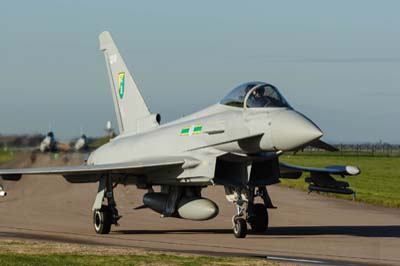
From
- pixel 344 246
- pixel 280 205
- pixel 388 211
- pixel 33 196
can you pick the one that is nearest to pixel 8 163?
pixel 33 196

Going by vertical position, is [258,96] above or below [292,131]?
above

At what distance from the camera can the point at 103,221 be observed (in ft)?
64.6

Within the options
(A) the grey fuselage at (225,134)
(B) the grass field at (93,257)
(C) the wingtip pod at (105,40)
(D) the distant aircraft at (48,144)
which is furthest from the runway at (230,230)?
(D) the distant aircraft at (48,144)

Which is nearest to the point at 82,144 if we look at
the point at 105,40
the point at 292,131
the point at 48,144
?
the point at 48,144

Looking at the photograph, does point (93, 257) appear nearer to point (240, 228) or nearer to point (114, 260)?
point (114, 260)

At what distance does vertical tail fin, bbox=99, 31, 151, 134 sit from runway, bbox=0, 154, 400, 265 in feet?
8.39

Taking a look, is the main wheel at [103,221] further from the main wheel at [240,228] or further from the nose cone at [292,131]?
the nose cone at [292,131]

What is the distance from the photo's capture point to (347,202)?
30922 mm

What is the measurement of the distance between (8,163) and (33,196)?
15098mm

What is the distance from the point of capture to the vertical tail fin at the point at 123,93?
911 inches

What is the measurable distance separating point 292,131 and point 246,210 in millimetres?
3149

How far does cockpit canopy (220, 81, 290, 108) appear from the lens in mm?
17750

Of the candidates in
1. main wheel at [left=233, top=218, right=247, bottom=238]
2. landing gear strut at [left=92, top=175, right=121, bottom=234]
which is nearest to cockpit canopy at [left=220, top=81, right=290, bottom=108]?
main wheel at [left=233, top=218, right=247, bottom=238]

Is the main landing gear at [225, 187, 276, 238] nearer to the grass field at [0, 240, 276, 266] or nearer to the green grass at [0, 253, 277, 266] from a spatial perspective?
the grass field at [0, 240, 276, 266]
